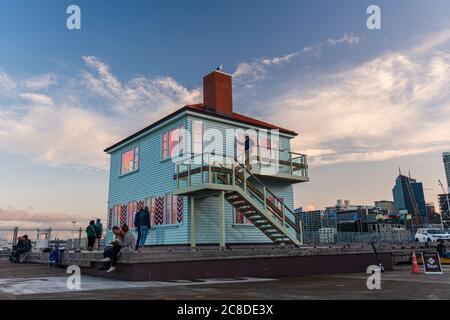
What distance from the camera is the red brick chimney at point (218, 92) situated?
74.0ft

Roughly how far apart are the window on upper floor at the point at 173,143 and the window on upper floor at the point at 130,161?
329cm

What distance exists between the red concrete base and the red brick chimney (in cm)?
1063

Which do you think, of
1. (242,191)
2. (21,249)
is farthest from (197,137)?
(21,249)

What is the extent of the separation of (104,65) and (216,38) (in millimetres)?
6925

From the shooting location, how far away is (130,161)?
78.7ft

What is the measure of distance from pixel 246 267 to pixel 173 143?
8.79 metres

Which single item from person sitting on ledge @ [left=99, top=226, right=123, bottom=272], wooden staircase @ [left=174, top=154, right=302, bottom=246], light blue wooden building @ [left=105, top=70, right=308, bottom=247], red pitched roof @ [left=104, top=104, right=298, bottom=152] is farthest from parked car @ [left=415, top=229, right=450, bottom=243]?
person sitting on ledge @ [left=99, top=226, right=123, bottom=272]

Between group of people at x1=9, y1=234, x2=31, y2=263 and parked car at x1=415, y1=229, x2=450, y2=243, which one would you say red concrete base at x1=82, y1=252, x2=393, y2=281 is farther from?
parked car at x1=415, y1=229, x2=450, y2=243

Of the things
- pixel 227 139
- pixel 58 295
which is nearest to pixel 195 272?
pixel 58 295

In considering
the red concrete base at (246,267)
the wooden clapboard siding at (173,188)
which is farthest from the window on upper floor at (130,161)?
the red concrete base at (246,267)

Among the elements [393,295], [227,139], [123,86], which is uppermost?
[123,86]

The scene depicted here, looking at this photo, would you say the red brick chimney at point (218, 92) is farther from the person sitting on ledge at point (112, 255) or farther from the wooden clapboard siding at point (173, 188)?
the person sitting on ledge at point (112, 255)
